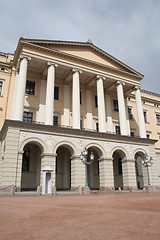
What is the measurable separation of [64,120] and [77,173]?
28.7 ft

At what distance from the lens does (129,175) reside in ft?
95.3

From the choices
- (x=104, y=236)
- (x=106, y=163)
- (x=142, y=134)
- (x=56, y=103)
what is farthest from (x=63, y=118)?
(x=104, y=236)

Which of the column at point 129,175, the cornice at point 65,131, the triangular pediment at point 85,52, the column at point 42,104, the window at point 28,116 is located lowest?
the column at point 129,175

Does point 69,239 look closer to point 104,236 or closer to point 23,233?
point 104,236

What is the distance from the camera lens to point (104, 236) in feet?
16.6

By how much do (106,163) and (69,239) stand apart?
23.4 m

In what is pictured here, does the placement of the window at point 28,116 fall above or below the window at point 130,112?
below

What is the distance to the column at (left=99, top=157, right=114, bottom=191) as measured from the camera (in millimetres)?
26975

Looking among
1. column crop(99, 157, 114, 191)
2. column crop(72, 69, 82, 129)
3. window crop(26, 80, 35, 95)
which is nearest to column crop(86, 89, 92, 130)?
column crop(72, 69, 82, 129)

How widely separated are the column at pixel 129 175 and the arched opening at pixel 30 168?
37.2 feet

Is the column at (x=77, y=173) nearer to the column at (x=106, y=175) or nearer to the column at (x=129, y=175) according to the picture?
the column at (x=106, y=175)

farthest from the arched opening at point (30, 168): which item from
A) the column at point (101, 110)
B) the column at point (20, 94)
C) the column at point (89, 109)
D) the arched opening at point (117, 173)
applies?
the arched opening at point (117, 173)

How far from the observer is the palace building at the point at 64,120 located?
24.3 meters

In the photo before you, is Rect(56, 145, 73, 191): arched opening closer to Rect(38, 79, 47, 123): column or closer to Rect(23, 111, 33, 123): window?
Rect(38, 79, 47, 123): column
